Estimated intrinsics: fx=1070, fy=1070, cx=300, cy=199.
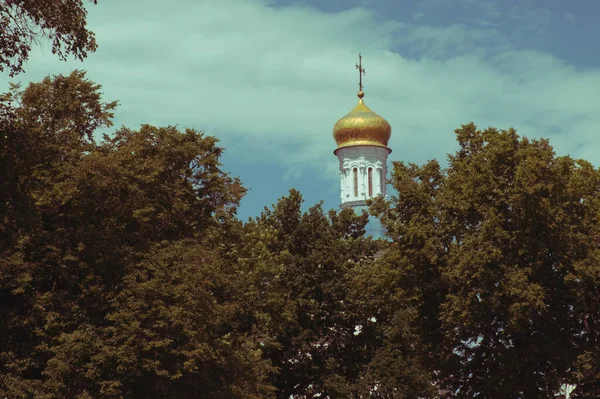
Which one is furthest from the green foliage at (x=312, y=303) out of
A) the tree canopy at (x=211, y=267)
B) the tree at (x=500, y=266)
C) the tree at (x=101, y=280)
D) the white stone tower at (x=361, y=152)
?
the white stone tower at (x=361, y=152)

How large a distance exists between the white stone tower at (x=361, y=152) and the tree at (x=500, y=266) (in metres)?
46.5

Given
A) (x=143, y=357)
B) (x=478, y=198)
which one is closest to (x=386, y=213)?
(x=478, y=198)

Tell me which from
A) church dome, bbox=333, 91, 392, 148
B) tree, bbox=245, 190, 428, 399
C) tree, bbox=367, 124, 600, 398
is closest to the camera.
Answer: tree, bbox=367, 124, 600, 398

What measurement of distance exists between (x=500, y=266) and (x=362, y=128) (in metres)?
50.3

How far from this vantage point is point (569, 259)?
29.3 m

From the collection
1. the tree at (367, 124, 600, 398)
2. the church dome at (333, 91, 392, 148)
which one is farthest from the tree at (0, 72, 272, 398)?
the church dome at (333, 91, 392, 148)

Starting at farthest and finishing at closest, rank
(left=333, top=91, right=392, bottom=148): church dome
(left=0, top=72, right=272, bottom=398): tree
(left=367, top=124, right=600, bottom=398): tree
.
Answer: (left=333, top=91, right=392, bottom=148): church dome < (left=367, top=124, right=600, bottom=398): tree < (left=0, top=72, right=272, bottom=398): tree

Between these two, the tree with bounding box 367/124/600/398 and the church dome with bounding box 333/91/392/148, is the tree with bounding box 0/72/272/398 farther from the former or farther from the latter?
the church dome with bounding box 333/91/392/148

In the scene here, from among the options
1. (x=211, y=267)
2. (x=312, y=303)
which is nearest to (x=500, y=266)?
(x=211, y=267)

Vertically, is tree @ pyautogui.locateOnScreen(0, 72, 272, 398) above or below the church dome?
below

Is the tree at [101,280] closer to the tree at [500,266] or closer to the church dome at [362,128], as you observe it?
the tree at [500,266]

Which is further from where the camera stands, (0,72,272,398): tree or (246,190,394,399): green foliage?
(246,190,394,399): green foliage

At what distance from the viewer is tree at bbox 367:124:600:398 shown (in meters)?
28.8

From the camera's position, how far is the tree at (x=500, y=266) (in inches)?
1135
